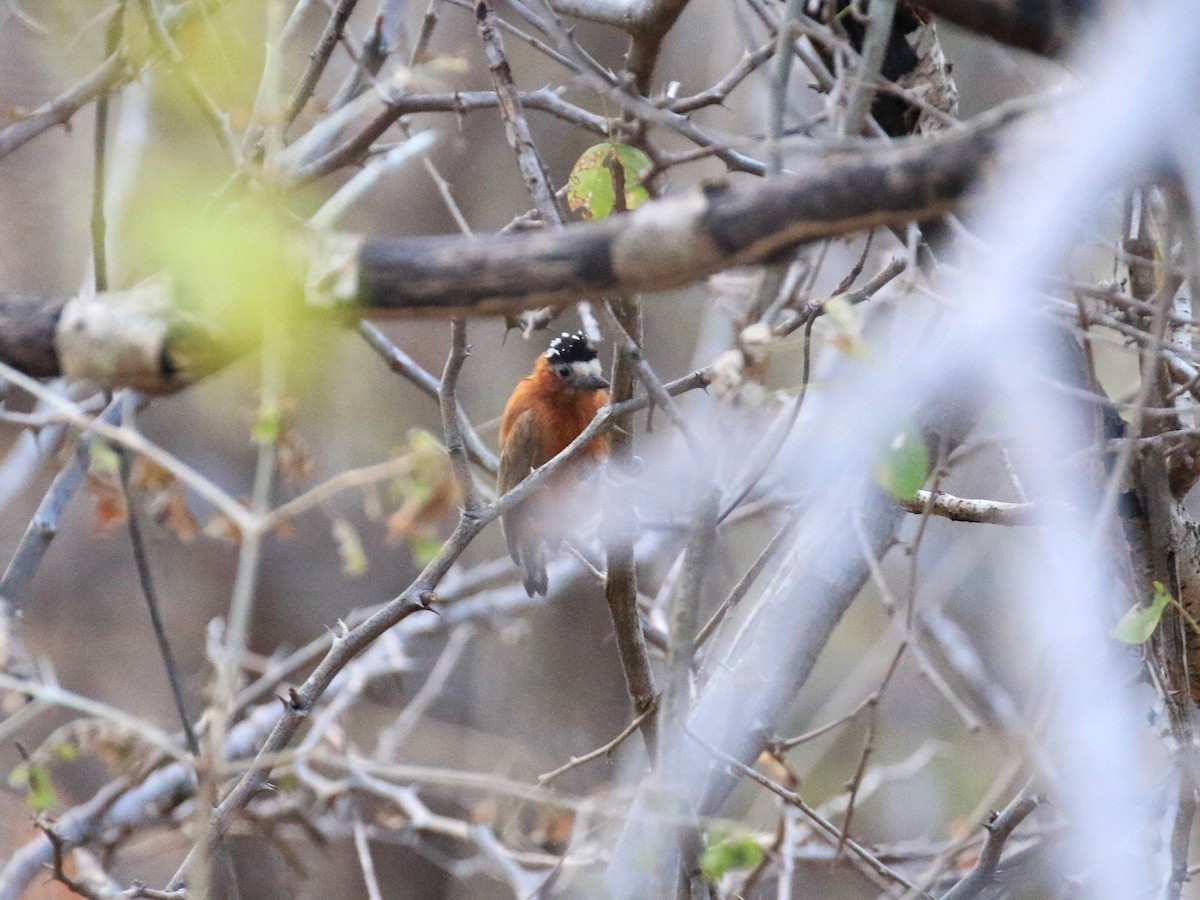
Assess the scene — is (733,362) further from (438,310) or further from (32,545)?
(32,545)

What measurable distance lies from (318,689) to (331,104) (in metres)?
1.71

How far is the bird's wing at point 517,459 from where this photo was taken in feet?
15.8

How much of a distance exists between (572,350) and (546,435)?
0.42 metres

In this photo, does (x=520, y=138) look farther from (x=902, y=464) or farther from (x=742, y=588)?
(x=902, y=464)

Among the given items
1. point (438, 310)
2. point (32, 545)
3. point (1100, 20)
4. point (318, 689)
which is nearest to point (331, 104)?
point (32, 545)

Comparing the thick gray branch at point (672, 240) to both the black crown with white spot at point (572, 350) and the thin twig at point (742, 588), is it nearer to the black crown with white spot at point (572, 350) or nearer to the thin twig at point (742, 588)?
the thin twig at point (742, 588)

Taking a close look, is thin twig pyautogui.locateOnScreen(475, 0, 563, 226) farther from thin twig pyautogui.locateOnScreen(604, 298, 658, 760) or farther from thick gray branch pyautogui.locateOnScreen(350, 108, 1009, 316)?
thick gray branch pyautogui.locateOnScreen(350, 108, 1009, 316)

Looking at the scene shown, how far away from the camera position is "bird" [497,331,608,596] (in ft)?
15.8

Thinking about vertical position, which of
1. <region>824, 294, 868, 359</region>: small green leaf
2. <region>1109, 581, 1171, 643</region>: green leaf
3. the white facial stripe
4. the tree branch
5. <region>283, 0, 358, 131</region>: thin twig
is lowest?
the white facial stripe

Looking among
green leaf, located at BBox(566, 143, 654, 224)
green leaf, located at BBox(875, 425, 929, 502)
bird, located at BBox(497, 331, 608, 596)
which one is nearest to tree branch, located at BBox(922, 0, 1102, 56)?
green leaf, located at BBox(875, 425, 929, 502)

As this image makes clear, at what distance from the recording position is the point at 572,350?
5.18 m

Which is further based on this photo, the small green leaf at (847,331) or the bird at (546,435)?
the bird at (546,435)

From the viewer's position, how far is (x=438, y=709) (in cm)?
815

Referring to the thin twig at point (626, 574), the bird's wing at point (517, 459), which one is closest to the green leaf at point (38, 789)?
the thin twig at point (626, 574)
